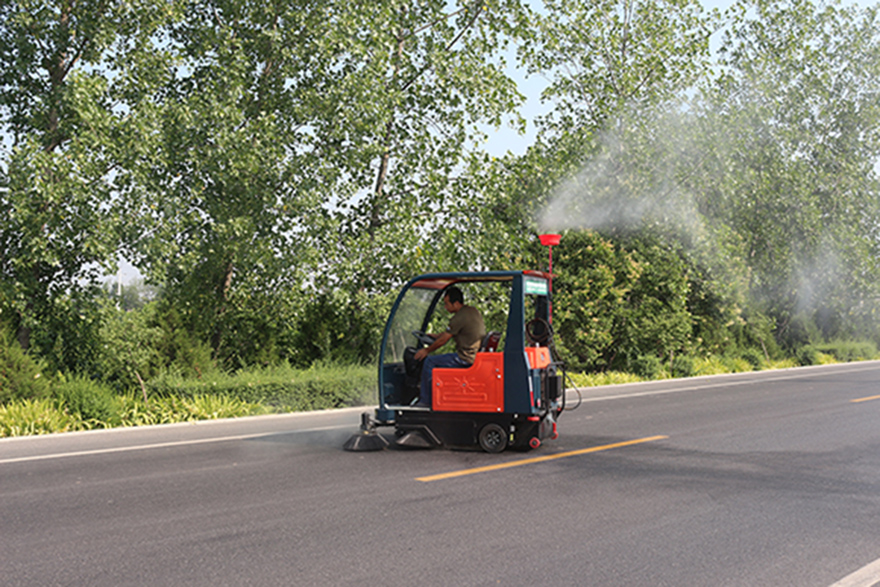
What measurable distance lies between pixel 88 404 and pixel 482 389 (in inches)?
235

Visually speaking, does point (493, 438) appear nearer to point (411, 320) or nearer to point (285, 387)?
point (411, 320)

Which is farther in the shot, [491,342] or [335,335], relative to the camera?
[335,335]

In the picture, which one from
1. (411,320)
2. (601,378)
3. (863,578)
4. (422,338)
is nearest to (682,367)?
(601,378)

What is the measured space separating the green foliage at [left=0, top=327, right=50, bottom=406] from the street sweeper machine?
5507 millimetres

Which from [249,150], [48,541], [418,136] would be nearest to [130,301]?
[249,150]

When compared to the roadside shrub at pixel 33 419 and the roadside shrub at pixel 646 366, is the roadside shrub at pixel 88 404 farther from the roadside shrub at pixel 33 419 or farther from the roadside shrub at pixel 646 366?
the roadside shrub at pixel 646 366

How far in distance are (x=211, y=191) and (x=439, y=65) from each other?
18.2ft

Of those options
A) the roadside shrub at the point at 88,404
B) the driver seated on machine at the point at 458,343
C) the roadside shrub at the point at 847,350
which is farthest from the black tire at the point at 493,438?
the roadside shrub at the point at 847,350

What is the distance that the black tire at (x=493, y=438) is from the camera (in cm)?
927

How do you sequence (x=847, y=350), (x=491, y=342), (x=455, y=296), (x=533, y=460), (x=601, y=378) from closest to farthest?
1. (x=533, y=460)
2. (x=455, y=296)
3. (x=491, y=342)
4. (x=601, y=378)
5. (x=847, y=350)

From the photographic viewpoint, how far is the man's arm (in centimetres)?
950

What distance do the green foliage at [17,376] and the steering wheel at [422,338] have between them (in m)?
5.91

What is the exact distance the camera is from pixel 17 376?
38.8ft

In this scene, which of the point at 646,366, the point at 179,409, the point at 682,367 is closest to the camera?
the point at 179,409
